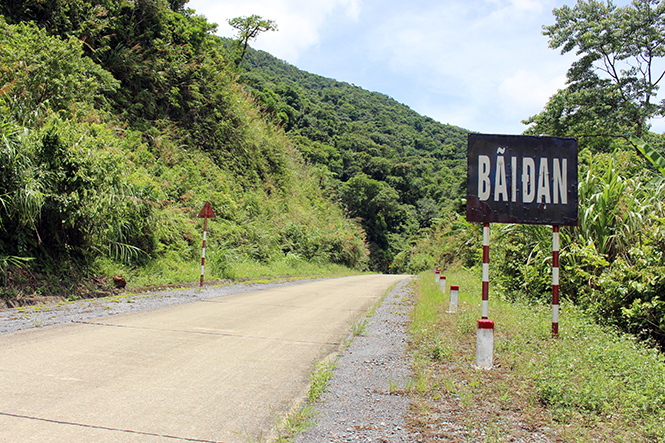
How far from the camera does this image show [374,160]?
6638 centimetres

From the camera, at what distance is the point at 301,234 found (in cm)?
2697

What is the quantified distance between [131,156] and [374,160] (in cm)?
5321

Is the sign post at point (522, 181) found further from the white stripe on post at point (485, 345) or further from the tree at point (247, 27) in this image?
the tree at point (247, 27)

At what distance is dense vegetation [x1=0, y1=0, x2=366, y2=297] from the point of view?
911 centimetres

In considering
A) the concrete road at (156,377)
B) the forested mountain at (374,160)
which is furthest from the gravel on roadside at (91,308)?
the forested mountain at (374,160)

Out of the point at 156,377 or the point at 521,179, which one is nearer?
the point at 156,377

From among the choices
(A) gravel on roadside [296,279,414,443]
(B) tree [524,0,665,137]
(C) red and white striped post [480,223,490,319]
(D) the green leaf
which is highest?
(B) tree [524,0,665,137]

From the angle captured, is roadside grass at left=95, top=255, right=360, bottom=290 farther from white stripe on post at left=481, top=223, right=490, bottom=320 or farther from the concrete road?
white stripe on post at left=481, top=223, right=490, bottom=320

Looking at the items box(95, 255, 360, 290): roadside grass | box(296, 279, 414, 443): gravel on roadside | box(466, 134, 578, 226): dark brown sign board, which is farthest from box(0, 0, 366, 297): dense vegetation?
box(466, 134, 578, 226): dark brown sign board

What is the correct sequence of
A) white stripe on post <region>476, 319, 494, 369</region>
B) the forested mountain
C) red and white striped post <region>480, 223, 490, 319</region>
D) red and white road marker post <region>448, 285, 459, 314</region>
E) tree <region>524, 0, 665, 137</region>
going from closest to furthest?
white stripe on post <region>476, 319, 494, 369</region> → red and white striped post <region>480, 223, 490, 319</region> → red and white road marker post <region>448, 285, 459, 314</region> → tree <region>524, 0, 665, 137</region> → the forested mountain

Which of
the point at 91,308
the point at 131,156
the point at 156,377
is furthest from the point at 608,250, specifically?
the point at 131,156

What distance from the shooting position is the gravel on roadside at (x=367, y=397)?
3185 millimetres

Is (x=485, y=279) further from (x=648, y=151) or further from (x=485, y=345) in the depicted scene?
(x=648, y=151)

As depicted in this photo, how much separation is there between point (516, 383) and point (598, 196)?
6.34m
